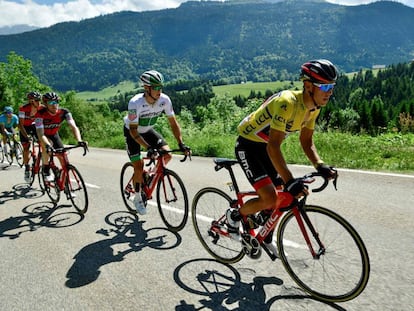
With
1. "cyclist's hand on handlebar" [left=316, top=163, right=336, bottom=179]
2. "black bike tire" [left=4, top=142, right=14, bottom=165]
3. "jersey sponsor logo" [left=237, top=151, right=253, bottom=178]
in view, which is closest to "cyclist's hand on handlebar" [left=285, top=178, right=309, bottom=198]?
"cyclist's hand on handlebar" [left=316, top=163, right=336, bottom=179]

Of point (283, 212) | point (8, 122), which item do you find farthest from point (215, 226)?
point (8, 122)

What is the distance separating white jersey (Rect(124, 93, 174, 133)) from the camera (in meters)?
5.64

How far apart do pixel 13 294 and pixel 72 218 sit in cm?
262

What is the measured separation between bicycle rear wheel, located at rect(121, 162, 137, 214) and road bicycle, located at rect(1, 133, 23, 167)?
7924mm

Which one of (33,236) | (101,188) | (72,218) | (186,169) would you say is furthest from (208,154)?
(33,236)

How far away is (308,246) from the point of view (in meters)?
3.85

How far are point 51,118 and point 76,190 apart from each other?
159 centimetres

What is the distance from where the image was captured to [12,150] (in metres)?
13.5

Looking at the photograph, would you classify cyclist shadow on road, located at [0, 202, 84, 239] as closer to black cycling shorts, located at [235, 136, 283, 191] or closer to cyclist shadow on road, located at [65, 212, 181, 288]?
cyclist shadow on road, located at [65, 212, 181, 288]

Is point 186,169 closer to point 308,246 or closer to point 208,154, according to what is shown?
point 208,154

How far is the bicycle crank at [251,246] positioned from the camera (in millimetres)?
4102

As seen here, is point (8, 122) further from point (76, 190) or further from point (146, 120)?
point (146, 120)

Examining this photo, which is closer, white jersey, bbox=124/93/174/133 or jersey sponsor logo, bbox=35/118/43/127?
white jersey, bbox=124/93/174/133

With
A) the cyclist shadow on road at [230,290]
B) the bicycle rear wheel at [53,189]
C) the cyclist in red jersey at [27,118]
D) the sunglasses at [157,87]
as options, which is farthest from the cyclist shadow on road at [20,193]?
the cyclist shadow on road at [230,290]
